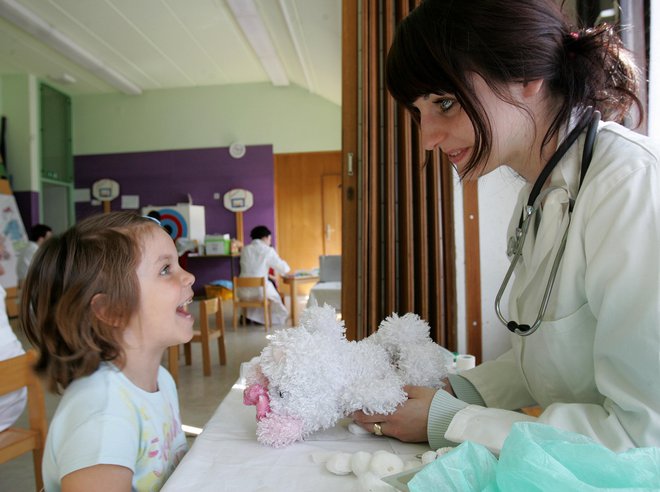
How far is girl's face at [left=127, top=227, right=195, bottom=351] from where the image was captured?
38.5 inches

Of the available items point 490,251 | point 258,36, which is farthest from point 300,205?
Result: point 490,251

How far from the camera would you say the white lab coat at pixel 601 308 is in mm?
607

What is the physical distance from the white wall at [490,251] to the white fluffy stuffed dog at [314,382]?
1055mm

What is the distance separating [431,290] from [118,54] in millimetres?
6689

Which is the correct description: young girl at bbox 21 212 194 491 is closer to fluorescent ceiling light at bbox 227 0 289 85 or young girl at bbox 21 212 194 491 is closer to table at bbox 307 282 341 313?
table at bbox 307 282 341 313

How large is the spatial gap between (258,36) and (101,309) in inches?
234

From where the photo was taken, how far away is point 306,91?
835cm

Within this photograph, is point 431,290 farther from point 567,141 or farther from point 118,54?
point 118,54

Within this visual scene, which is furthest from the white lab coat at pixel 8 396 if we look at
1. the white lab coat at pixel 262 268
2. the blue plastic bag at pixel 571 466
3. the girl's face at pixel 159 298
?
the white lab coat at pixel 262 268

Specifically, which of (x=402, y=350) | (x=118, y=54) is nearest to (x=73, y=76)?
(x=118, y=54)

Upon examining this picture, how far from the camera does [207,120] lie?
853cm

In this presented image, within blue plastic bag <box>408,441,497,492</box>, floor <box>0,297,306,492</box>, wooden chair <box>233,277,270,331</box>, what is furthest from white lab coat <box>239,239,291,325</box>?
blue plastic bag <box>408,441,497,492</box>

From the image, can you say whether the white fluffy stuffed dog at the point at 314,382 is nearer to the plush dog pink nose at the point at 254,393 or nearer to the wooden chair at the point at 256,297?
the plush dog pink nose at the point at 254,393

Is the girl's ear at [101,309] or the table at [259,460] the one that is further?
the girl's ear at [101,309]
